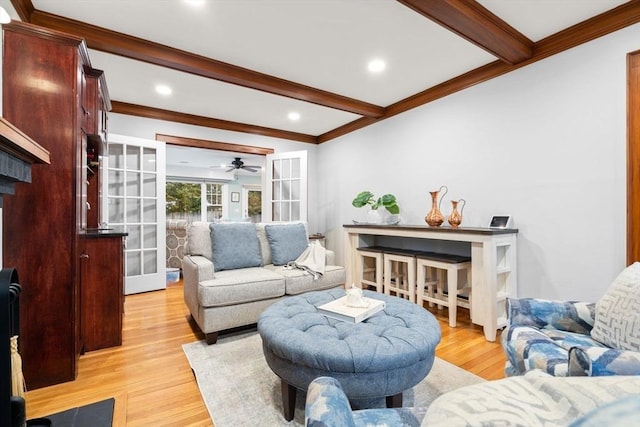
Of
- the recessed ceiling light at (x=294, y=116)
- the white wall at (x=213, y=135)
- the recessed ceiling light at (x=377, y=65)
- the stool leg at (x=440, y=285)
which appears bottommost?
the stool leg at (x=440, y=285)

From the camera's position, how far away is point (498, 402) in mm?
435

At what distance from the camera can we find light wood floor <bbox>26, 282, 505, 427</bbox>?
1.56 metres

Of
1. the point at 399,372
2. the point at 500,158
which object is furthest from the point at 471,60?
the point at 399,372

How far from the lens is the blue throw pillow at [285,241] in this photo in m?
3.12

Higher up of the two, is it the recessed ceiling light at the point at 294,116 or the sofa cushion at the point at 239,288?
the recessed ceiling light at the point at 294,116

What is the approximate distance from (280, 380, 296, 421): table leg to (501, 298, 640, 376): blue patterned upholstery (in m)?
1.05

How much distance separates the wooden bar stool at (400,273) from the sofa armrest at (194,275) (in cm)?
195

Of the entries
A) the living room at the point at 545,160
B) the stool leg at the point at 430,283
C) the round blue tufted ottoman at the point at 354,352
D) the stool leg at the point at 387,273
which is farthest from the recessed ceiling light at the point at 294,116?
the round blue tufted ottoman at the point at 354,352

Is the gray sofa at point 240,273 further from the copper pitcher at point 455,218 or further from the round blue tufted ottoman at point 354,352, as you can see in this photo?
the copper pitcher at point 455,218

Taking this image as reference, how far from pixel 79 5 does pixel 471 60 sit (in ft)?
10.6

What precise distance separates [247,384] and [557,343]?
63.8 inches

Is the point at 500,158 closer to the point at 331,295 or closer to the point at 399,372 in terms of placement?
the point at 331,295

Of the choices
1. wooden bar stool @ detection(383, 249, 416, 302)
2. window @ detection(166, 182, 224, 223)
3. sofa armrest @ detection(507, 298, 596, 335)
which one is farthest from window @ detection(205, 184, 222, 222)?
sofa armrest @ detection(507, 298, 596, 335)

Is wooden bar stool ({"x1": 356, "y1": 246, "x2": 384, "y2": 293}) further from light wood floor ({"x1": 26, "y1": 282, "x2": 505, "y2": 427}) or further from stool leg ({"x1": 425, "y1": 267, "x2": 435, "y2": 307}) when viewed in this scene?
light wood floor ({"x1": 26, "y1": 282, "x2": 505, "y2": 427})
